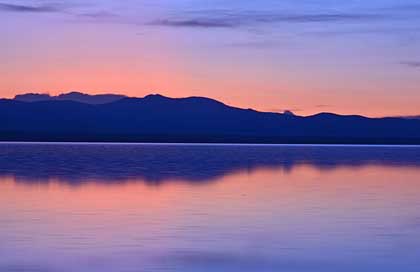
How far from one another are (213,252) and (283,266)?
111 centimetres

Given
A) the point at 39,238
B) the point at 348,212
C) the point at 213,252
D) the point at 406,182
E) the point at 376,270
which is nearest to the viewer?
the point at 376,270

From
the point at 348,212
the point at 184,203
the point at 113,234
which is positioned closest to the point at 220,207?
the point at 184,203

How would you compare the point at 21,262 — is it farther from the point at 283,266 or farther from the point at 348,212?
the point at 348,212

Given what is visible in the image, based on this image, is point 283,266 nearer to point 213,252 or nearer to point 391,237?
point 213,252

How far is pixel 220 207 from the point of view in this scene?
1484cm

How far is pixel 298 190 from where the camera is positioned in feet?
61.3

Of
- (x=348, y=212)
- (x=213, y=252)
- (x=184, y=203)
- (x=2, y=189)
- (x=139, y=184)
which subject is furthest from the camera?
(x=139, y=184)

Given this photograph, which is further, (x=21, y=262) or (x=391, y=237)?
(x=391, y=237)

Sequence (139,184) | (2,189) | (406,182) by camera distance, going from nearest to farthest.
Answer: (2,189) → (139,184) → (406,182)

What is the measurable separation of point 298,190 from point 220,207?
13.9ft

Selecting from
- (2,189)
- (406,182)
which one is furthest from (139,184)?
(406,182)

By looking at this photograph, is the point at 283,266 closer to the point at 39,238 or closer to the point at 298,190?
the point at 39,238

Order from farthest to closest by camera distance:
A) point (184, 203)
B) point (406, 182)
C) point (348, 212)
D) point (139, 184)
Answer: point (406, 182)
point (139, 184)
point (184, 203)
point (348, 212)

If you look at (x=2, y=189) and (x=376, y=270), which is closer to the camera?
(x=376, y=270)
